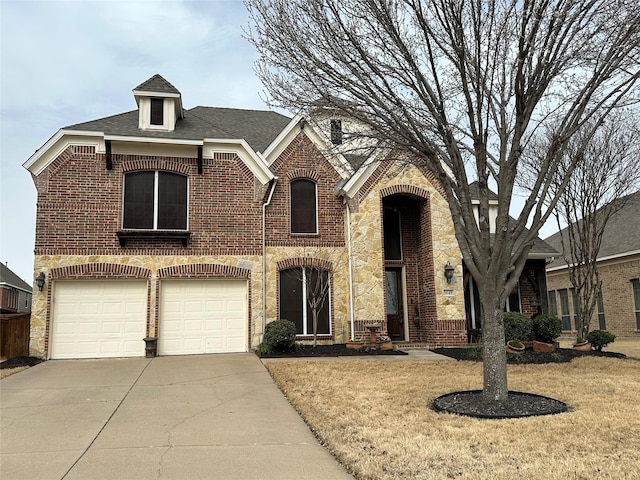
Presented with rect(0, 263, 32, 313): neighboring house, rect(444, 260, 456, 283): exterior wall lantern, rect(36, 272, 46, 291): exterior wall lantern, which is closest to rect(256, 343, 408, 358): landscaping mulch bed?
rect(444, 260, 456, 283): exterior wall lantern

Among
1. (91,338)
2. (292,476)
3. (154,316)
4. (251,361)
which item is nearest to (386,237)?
(251,361)

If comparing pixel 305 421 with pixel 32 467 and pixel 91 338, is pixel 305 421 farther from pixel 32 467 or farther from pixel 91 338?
pixel 91 338

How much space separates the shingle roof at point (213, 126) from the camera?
46.9 feet

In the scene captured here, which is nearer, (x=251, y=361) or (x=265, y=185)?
(x=251, y=361)

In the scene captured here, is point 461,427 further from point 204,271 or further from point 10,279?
point 10,279

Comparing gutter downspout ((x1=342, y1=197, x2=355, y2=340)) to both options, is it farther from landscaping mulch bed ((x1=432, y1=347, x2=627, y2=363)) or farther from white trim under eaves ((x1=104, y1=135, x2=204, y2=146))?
white trim under eaves ((x1=104, y1=135, x2=204, y2=146))

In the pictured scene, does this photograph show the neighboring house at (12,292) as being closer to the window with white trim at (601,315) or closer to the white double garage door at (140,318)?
the white double garage door at (140,318)

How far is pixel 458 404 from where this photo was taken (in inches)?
287

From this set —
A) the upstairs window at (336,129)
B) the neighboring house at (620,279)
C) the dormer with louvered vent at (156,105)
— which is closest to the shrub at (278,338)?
the upstairs window at (336,129)

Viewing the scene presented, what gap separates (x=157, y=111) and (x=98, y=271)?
4.81m

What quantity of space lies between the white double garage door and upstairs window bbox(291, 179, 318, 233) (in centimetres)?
238

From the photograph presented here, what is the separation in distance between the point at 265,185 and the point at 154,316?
4.70 meters

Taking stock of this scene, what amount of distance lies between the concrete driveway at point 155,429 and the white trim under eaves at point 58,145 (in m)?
5.64

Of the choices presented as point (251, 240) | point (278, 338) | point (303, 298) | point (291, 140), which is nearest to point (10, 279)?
point (251, 240)
